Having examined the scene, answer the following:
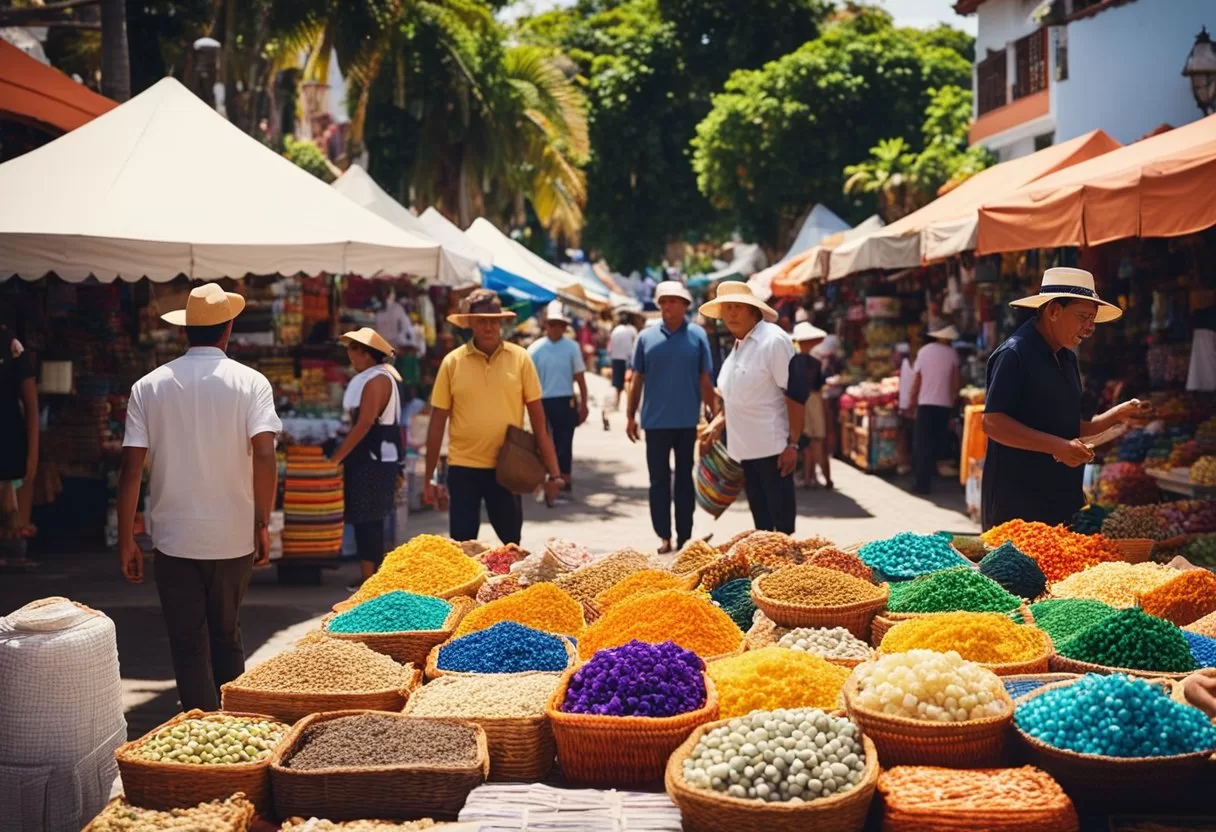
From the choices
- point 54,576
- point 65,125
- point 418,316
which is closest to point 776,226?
point 418,316

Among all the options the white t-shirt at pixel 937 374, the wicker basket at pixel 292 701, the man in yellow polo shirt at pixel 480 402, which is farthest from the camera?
the white t-shirt at pixel 937 374

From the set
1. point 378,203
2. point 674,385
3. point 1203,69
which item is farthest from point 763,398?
point 378,203

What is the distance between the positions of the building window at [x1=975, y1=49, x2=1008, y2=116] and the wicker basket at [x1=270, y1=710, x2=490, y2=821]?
76.7ft

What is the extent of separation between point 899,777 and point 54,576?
7552 mm

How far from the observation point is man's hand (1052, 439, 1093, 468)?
215 inches

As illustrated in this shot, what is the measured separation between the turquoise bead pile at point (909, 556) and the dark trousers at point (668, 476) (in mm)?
3472

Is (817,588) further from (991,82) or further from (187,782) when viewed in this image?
(991,82)

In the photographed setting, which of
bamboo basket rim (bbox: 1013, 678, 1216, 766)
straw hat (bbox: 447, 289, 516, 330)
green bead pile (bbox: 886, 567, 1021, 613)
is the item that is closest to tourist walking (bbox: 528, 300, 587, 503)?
straw hat (bbox: 447, 289, 516, 330)

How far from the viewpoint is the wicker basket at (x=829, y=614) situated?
4.56 metres

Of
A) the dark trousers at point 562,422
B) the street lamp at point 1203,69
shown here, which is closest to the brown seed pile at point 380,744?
the dark trousers at point 562,422

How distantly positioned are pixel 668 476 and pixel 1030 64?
17.0 meters

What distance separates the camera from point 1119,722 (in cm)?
330

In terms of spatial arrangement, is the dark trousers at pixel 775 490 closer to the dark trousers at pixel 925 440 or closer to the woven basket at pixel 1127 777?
the woven basket at pixel 1127 777

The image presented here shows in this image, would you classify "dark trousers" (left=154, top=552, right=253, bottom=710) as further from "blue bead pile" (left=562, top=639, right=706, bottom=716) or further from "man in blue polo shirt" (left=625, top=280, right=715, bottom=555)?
"man in blue polo shirt" (left=625, top=280, right=715, bottom=555)
